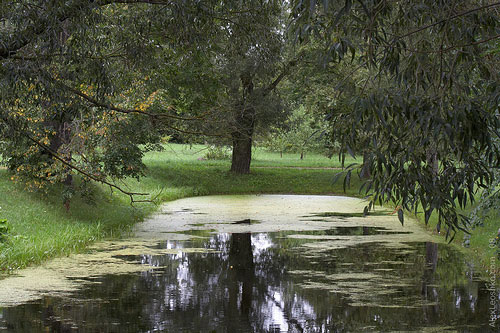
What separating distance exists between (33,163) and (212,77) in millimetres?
7710

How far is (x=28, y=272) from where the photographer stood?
8727mm

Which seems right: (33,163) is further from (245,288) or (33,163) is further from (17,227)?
(245,288)

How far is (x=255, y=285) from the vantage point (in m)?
8.16

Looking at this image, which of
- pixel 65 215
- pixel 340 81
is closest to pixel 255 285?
pixel 340 81

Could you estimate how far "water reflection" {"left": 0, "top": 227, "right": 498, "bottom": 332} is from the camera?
20.5ft

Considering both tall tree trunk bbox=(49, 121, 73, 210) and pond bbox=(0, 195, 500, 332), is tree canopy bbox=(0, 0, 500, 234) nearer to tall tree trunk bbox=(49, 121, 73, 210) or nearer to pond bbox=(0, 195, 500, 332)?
tall tree trunk bbox=(49, 121, 73, 210)

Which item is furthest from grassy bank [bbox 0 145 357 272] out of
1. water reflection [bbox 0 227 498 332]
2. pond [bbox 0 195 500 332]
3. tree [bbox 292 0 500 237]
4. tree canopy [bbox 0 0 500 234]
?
tree [bbox 292 0 500 237]

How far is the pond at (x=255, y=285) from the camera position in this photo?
20.8 ft

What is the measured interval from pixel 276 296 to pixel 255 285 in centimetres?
73

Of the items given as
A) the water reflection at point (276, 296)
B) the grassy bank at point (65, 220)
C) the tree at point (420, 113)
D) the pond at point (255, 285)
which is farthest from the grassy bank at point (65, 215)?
the tree at point (420, 113)

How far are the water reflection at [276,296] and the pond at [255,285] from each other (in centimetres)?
1

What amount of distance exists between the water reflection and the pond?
0.04 feet

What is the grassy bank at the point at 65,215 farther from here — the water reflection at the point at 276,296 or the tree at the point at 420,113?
the tree at the point at 420,113

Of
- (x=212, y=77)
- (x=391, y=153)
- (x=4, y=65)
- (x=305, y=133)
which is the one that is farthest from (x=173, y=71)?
(x=305, y=133)
